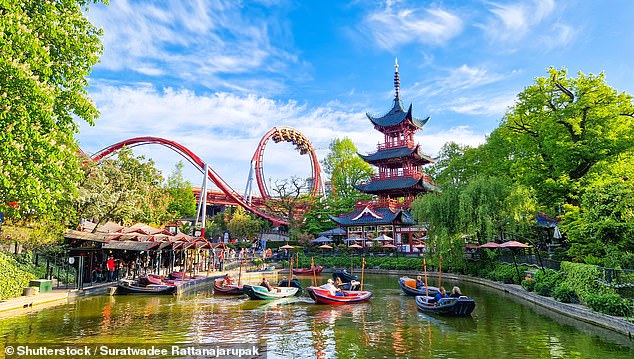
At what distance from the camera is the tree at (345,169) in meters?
54.2

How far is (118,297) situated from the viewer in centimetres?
2042

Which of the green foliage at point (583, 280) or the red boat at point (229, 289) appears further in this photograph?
the red boat at point (229, 289)

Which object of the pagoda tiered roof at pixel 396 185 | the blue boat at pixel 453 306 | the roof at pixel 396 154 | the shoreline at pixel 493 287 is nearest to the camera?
the shoreline at pixel 493 287

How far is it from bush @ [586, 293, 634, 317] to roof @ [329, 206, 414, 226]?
87.6 ft

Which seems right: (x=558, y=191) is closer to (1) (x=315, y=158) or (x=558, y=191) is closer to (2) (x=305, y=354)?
(2) (x=305, y=354)

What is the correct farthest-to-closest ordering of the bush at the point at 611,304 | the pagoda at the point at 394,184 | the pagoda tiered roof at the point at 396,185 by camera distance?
the pagoda tiered roof at the point at 396,185 < the pagoda at the point at 394,184 < the bush at the point at 611,304

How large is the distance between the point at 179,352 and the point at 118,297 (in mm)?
11857

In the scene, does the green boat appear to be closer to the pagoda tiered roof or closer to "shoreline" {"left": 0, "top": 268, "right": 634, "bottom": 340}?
"shoreline" {"left": 0, "top": 268, "right": 634, "bottom": 340}

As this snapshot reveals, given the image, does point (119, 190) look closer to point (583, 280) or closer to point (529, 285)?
point (529, 285)

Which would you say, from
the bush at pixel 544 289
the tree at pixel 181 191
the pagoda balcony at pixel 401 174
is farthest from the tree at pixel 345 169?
the bush at pixel 544 289

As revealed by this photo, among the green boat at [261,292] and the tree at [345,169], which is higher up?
the tree at [345,169]

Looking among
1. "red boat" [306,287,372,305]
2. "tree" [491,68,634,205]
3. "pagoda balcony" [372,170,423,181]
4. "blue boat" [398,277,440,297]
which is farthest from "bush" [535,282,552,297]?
"pagoda balcony" [372,170,423,181]

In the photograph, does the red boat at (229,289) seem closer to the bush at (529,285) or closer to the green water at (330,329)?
the green water at (330,329)

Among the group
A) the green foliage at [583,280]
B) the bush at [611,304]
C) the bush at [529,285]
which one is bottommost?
the bush at [529,285]
